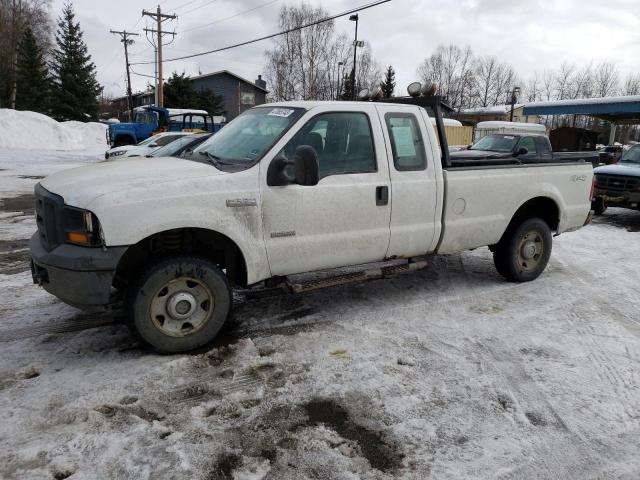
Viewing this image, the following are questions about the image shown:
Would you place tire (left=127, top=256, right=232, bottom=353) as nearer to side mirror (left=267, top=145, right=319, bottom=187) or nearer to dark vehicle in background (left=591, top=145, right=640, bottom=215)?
side mirror (left=267, top=145, right=319, bottom=187)

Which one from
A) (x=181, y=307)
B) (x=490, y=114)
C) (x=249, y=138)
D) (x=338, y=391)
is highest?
(x=490, y=114)

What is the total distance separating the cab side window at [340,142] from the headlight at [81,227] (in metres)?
1.60

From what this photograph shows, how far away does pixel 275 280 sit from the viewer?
4.22 meters

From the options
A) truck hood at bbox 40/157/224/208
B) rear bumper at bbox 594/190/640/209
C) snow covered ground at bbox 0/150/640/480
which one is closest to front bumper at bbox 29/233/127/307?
truck hood at bbox 40/157/224/208

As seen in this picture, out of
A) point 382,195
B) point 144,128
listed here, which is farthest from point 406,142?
point 144,128

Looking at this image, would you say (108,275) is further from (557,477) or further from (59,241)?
(557,477)

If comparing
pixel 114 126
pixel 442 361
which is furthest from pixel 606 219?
pixel 114 126

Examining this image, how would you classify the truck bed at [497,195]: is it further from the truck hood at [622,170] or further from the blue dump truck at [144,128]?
the blue dump truck at [144,128]

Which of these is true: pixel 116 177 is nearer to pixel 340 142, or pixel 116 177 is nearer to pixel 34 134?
pixel 340 142

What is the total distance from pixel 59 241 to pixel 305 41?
49426 millimetres

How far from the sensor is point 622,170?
10844 millimetres

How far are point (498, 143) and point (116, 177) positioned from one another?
11.9 m

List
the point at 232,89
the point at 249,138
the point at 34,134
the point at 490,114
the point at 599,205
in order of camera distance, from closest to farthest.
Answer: the point at 249,138
the point at 599,205
the point at 34,134
the point at 490,114
the point at 232,89

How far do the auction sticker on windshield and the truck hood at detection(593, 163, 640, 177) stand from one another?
30.1 feet
